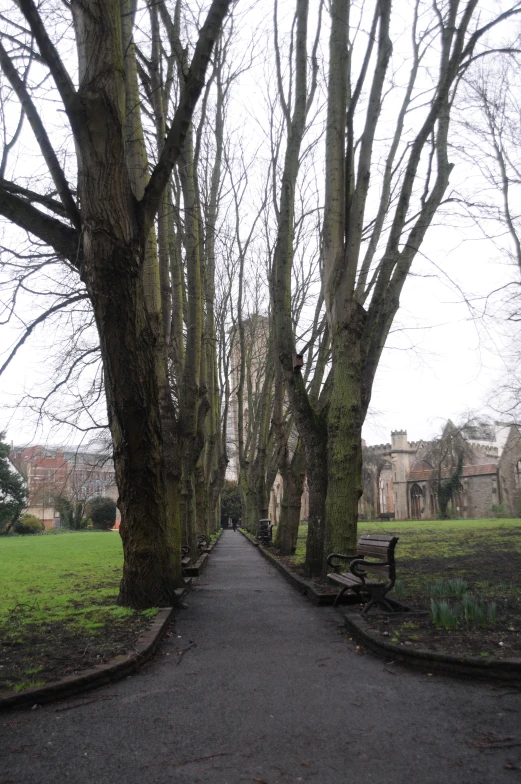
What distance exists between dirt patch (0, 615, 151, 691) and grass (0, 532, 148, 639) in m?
0.14

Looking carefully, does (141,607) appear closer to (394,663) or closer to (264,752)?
(394,663)

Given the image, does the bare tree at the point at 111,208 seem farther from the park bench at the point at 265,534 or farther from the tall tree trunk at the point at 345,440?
the park bench at the point at 265,534

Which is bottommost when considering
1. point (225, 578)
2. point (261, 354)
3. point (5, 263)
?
point (225, 578)

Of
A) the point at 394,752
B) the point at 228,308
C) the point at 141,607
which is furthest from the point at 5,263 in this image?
the point at 228,308

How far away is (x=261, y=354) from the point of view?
30.7m

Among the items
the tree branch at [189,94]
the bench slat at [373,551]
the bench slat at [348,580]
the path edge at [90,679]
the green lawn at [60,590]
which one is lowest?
the green lawn at [60,590]

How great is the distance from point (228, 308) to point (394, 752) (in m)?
21.6

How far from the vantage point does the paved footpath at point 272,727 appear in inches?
117

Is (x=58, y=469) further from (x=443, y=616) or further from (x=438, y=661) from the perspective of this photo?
(x=438, y=661)

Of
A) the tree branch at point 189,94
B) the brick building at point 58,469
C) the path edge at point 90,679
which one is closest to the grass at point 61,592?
the path edge at point 90,679

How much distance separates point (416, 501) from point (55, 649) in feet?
182

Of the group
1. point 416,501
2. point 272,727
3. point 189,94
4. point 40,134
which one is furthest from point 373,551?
point 416,501

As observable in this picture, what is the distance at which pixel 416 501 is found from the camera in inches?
2275

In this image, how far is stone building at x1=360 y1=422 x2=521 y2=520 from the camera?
47750 millimetres
